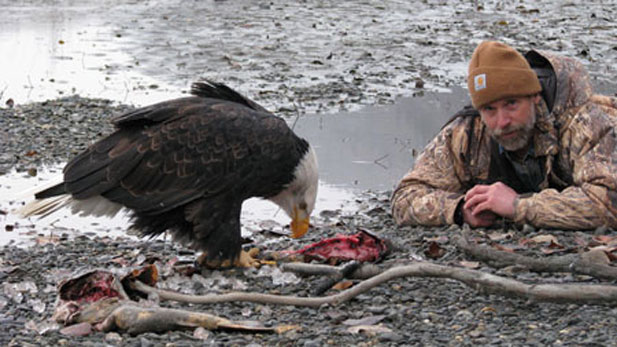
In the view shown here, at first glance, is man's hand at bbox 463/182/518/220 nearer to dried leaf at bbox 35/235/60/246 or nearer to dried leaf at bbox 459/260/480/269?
dried leaf at bbox 459/260/480/269

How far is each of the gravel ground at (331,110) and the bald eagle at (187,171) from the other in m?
0.33

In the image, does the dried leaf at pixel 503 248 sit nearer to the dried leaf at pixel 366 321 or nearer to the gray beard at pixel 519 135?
the gray beard at pixel 519 135

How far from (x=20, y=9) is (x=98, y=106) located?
306 inches

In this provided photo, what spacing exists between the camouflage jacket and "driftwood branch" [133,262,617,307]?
138cm

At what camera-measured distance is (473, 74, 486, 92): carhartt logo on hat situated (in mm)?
5613

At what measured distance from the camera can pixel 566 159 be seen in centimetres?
589

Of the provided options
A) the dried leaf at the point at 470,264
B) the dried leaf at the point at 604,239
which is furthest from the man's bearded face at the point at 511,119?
the dried leaf at the point at 470,264

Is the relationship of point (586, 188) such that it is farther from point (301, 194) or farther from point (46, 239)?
point (46, 239)

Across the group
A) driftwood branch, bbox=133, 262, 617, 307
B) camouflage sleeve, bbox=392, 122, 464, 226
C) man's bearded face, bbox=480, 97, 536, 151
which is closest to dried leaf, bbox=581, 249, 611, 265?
driftwood branch, bbox=133, 262, 617, 307

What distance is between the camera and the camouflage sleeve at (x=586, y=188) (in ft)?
18.5

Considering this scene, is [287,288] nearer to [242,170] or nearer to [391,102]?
[242,170]

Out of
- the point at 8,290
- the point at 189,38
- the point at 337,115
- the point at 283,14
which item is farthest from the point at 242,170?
the point at 283,14

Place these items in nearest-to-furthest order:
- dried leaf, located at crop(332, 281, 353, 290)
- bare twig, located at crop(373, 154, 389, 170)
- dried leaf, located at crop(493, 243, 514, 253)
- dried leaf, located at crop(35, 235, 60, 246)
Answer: dried leaf, located at crop(332, 281, 353, 290)
dried leaf, located at crop(493, 243, 514, 253)
dried leaf, located at crop(35, 235, 60, 246)
bare twig, located at crop(373, 154, 389, 170)

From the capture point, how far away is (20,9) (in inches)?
692
